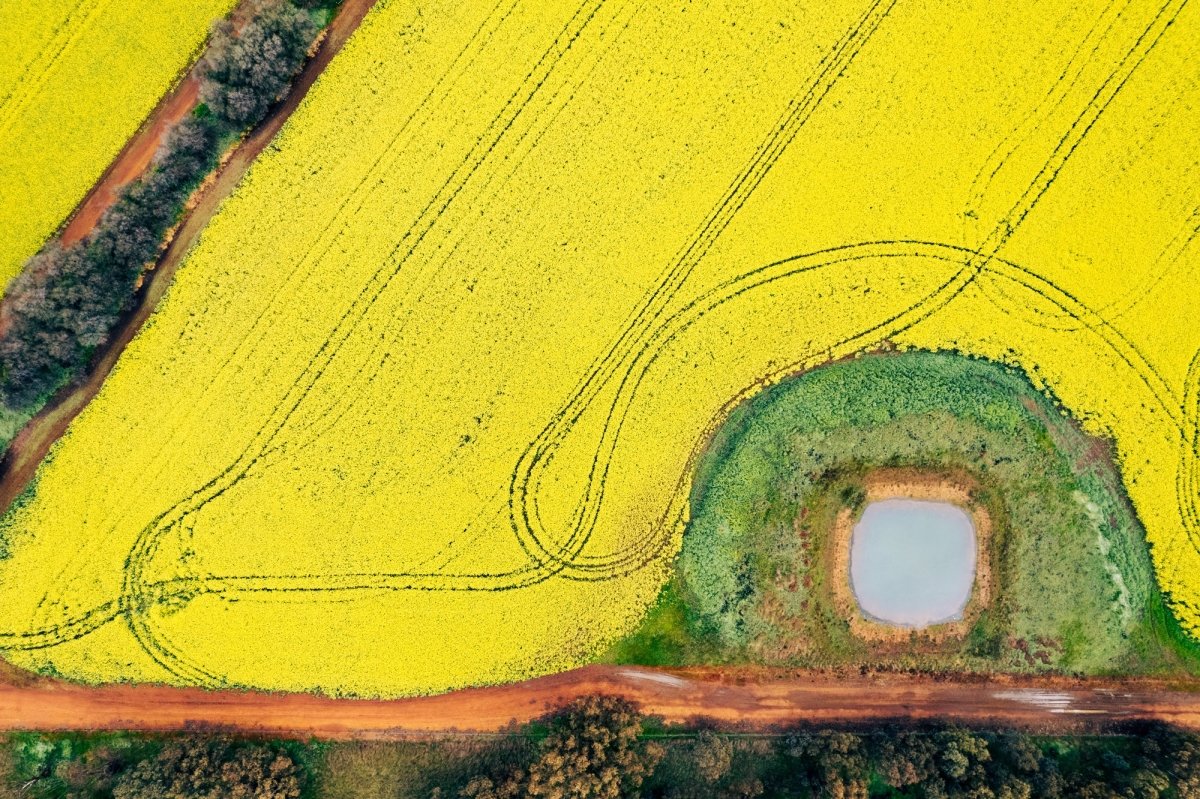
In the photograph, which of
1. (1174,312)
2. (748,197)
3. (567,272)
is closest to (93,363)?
(567,272)

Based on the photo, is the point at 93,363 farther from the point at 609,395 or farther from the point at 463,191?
the point at 609,395

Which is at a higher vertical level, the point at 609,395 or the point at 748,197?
the point at 748,197

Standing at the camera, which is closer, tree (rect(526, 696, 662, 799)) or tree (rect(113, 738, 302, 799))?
tree (rect(526, 696, 662, 799))

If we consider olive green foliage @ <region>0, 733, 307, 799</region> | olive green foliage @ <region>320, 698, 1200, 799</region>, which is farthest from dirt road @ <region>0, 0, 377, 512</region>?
olive green foliage @ <region>320, 698, 1200, 799</region>

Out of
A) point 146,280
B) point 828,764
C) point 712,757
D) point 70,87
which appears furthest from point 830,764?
point 70,87

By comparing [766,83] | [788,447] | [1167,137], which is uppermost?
[1167,137]

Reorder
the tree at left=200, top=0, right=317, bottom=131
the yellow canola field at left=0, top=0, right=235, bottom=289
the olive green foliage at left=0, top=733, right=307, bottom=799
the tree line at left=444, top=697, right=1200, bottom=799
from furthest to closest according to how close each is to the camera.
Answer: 1. the yellow canola field at left=0, top=0, right=235, bottom=289
2. the tree at left=200, top=0, right=317, bottom=131
3. the olive green foliage at left=0, top=733, right=307, bottom=799
4. the tree line at left=444, top=697, right=1200, bottom=799

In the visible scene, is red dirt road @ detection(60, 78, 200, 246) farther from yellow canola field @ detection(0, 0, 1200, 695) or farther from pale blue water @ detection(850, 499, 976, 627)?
pale blue water @ detection(850, 499, 976, 627)
